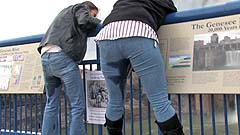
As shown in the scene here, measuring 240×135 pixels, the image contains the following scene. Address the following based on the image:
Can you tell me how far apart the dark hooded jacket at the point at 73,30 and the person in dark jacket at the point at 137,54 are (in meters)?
0.54

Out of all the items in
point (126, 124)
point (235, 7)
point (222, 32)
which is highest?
point (235, 7)

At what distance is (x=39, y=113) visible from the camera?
3967 mm

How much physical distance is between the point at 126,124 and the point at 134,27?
1.21 meters

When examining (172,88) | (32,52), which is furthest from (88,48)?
(172,88)

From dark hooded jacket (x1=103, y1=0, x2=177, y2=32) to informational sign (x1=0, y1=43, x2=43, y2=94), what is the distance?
4.92 feet

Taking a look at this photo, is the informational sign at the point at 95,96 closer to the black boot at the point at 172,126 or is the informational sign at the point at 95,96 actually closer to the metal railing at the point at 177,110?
the metal railing at the point at 177,110

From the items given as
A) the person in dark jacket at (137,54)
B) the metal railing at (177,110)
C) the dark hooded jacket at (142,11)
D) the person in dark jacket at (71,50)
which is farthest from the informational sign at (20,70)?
the dark hooded jacket at (142,11)

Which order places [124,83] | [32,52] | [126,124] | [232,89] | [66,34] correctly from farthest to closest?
[32,52] → [126,124] → [66,34] → [124,83] → [232,89]

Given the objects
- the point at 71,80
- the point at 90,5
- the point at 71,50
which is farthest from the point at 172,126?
the point at 90,5

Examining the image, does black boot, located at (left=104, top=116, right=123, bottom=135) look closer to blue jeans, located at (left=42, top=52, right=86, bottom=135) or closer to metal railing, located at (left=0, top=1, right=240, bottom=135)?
metal railing, located at (left=0, top=1, right=240, bottom=135)

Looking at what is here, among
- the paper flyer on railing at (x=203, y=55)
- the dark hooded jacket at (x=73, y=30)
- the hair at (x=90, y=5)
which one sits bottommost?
the paper flyer on railing at (x=203, y=55)

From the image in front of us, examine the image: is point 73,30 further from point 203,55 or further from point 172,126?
point 172,126

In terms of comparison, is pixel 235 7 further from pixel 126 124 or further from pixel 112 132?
pixel 126 124

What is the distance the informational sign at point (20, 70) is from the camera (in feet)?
12.4
